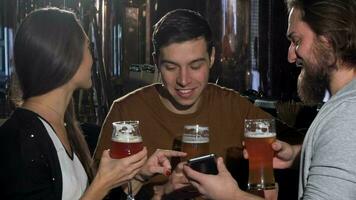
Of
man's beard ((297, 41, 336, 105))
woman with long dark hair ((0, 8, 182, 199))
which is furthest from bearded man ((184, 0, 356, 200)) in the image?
woman with long dark hair ((0, 8, 182, 199))

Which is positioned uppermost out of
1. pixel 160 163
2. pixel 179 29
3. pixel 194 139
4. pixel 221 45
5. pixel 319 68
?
pixel 179 29

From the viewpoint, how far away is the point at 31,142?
62.3 inches

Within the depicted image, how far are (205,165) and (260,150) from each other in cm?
36

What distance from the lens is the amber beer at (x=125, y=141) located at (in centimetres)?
167

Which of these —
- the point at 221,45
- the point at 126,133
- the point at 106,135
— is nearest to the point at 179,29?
the point at 106,135

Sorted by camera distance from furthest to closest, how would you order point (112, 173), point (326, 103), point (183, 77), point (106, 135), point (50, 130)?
point (106, 135) → point (183, 77) → point (50, 130) → point (112, 173) → point (326, 103)

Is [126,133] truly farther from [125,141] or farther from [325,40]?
[325,40]

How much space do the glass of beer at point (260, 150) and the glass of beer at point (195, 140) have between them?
0.57 feet

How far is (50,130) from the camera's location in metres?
1.73

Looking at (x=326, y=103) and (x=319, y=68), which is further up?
(x=319, y=68)

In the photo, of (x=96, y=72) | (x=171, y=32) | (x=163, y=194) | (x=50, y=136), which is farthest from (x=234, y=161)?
(x=96, y=72)

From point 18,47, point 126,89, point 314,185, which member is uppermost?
point 18,47

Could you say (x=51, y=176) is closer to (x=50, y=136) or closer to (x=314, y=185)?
(x=50, y=136)

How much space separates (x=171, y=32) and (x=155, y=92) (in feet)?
1.13
